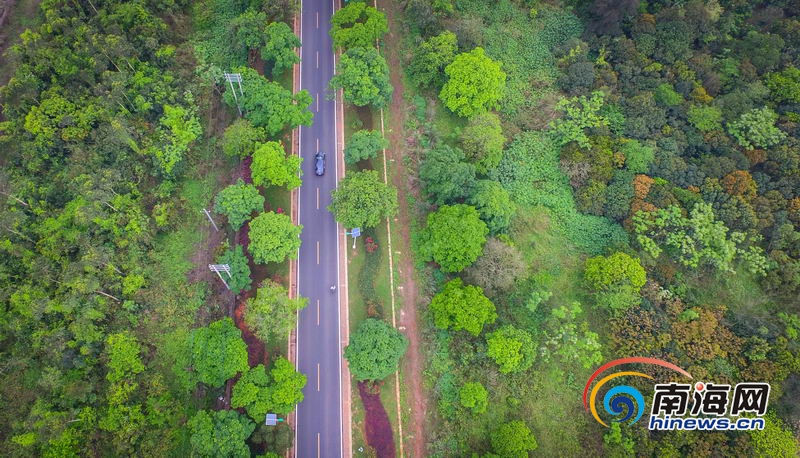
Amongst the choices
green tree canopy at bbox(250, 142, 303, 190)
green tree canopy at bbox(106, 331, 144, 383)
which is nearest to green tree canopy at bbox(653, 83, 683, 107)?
green tree canopy at bbox(250, 142, 303, 190)

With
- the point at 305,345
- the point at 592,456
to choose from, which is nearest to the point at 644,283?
the point at 592,456

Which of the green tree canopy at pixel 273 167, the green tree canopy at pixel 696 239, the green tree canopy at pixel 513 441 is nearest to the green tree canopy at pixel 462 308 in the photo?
the green tree canopy at pixel 513 441

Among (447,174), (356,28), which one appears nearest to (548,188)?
(447,174)

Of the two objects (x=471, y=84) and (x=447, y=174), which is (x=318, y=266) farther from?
(x=471, y=84)

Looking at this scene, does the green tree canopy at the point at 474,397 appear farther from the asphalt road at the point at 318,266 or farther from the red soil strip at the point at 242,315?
the red soil strip at the point at 242,315

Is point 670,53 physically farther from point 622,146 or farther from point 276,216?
point 276,216

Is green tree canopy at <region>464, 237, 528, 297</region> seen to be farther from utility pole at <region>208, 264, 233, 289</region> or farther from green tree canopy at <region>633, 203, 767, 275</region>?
utility pole at <region>208, 264, 233, 289</region>
